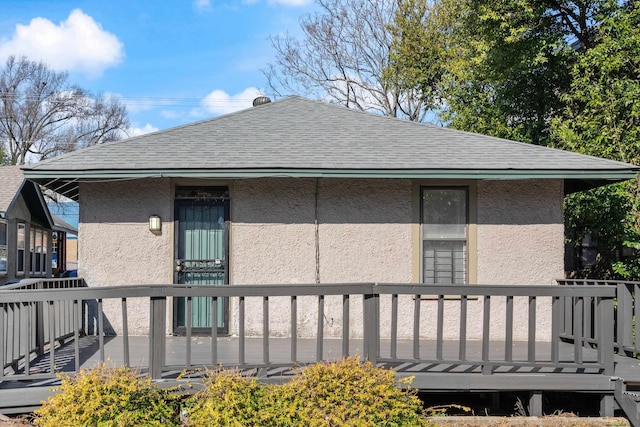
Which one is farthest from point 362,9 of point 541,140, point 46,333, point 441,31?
point 46,333

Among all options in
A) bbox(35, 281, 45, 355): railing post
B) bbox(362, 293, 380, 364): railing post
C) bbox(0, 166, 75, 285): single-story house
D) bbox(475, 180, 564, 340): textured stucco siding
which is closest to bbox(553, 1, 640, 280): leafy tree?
bbox(475, 180, 564, 340): textured stucco siding

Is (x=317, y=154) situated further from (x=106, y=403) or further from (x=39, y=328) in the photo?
(x=106, y=403)

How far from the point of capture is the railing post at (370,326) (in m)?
5.66

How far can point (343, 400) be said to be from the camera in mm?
4723

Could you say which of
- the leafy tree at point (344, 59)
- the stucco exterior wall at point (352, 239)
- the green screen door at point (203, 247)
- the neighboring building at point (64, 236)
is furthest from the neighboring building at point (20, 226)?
the leafy tree at point (344, 59)

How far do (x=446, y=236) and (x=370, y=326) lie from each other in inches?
116

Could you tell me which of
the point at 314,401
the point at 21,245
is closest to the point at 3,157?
the point at 21,245

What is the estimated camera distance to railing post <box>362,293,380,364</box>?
18.6ft

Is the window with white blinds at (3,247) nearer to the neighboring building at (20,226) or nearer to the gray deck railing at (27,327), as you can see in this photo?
the neighboring building at (20,226)

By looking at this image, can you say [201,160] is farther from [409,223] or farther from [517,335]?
[517,335]

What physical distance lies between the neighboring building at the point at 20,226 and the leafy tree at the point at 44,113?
18240mm

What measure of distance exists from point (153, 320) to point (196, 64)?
26.1m

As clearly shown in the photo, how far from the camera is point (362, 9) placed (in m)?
26.2

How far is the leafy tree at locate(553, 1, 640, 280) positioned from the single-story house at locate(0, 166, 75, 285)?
14342 mm
